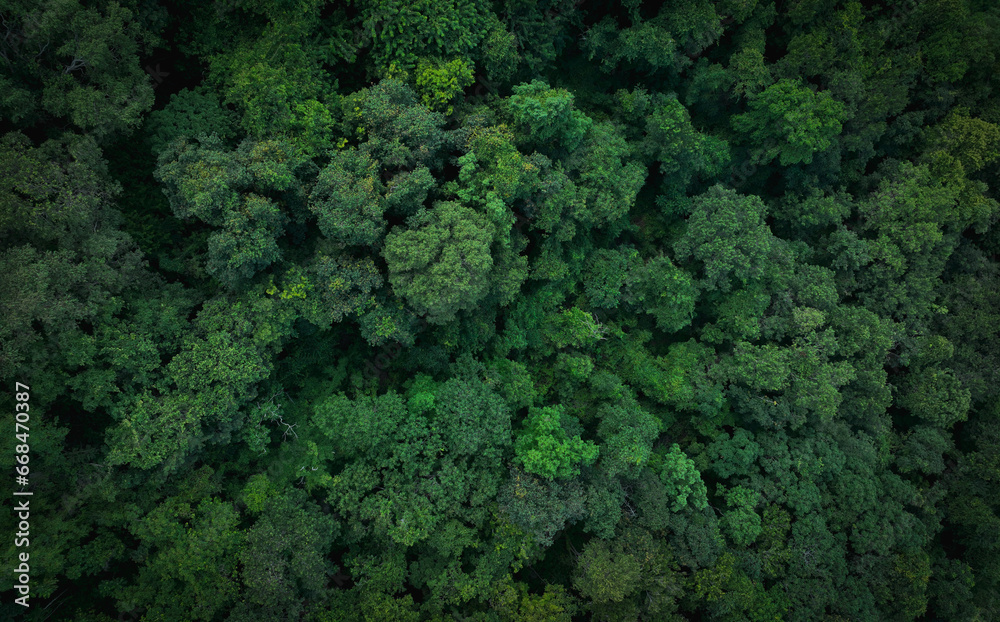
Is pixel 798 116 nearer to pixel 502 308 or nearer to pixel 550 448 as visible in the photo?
pixel 502 308

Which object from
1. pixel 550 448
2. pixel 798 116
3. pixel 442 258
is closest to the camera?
pixel 442 258

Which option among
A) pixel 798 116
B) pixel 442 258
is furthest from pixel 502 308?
pixel 798 116

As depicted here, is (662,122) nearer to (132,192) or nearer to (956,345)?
(956,345)

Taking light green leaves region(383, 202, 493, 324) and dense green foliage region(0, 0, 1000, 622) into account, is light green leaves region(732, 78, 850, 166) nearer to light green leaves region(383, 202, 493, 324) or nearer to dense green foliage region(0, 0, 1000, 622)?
dense green foliage region(0, 0, 1000, 622)

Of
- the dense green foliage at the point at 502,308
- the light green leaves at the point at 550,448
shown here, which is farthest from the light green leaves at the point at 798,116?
the light green leaves at the point at 550,448

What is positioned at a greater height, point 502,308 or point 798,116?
point 798,116

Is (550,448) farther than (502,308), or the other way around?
(502,308)

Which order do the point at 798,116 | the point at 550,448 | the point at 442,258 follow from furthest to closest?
the point at 798,116
the point at 550,448
the point at 442,258

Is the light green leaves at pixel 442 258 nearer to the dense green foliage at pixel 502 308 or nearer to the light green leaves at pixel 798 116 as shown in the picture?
the dense green foliage at pixel 502 308

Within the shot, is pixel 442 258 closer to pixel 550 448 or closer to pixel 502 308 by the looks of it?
pixel 502 308

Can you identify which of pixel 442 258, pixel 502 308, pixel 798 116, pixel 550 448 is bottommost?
pixel 550 448
